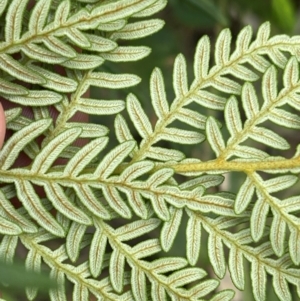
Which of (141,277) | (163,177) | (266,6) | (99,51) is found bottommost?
(141,277)

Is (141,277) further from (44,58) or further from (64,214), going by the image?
(44,58)

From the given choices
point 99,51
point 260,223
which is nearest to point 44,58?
point 99,51

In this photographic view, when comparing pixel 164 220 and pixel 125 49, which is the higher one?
pixel 125 49

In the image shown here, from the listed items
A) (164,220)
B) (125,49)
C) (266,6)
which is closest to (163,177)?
(164,220)

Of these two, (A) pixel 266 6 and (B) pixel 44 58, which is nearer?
(B) pixel 44 58

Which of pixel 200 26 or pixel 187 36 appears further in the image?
pixel 187 36

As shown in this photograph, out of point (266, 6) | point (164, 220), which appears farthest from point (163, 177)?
point (266, 6)

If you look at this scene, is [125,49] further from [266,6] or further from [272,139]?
[266,6]

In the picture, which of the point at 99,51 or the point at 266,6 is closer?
the point at 99,51

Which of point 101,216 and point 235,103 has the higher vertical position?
point 235,103
